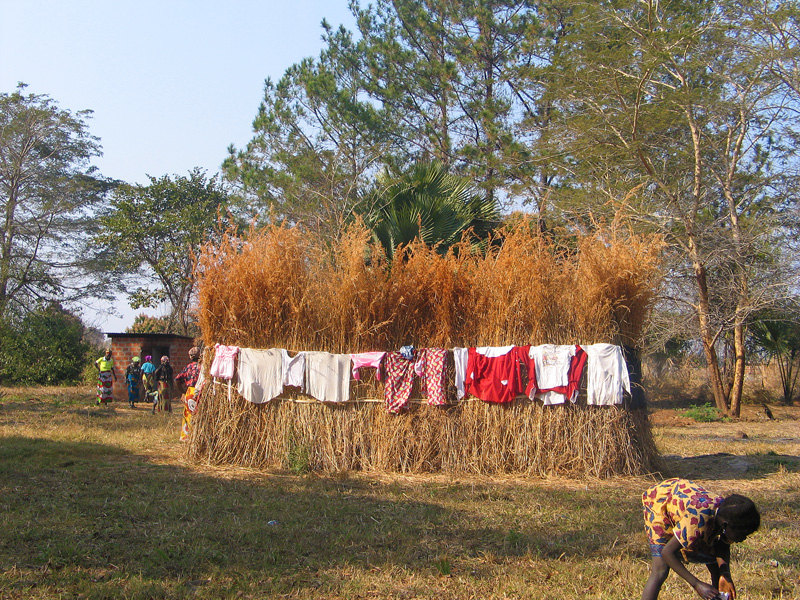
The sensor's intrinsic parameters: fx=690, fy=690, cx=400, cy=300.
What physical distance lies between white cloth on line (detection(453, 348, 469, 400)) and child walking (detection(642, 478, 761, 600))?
4.80m

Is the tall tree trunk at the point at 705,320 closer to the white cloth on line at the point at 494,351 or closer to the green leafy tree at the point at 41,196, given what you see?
the white cloth on line at the point at 494,351

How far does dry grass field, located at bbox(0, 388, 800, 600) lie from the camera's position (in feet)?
14.8

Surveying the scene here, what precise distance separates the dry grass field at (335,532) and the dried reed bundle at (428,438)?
28cm

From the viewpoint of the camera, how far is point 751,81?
16.2 meters

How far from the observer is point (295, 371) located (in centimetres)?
892

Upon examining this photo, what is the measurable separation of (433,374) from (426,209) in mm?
4894

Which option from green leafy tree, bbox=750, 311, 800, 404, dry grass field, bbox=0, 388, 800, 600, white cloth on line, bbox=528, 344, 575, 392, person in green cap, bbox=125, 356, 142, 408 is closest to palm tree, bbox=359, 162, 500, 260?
white cloth on line, bbox=528, 344, 575, 392

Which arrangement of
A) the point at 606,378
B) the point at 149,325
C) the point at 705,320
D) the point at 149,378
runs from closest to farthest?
the point at 606,378 → the point at 705,320 → the point at 149,378 → the point at 149,325

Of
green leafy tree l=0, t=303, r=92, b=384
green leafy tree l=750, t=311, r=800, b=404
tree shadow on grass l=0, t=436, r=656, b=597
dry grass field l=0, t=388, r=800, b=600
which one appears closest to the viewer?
dry grass field l=0, t=388, r=800, b=600

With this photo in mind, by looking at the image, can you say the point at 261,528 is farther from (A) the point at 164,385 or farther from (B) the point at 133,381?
(B) the point at 133,381

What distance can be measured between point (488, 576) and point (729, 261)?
14852 mm

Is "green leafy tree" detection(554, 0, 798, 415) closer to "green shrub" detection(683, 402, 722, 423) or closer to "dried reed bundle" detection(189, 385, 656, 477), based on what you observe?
"green shrub" detection(683, 402, 722, 423)

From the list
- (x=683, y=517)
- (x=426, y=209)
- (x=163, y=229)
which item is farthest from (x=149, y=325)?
(x=683, y=517)

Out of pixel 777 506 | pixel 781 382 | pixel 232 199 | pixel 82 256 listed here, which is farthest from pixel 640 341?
pixel 82 256
